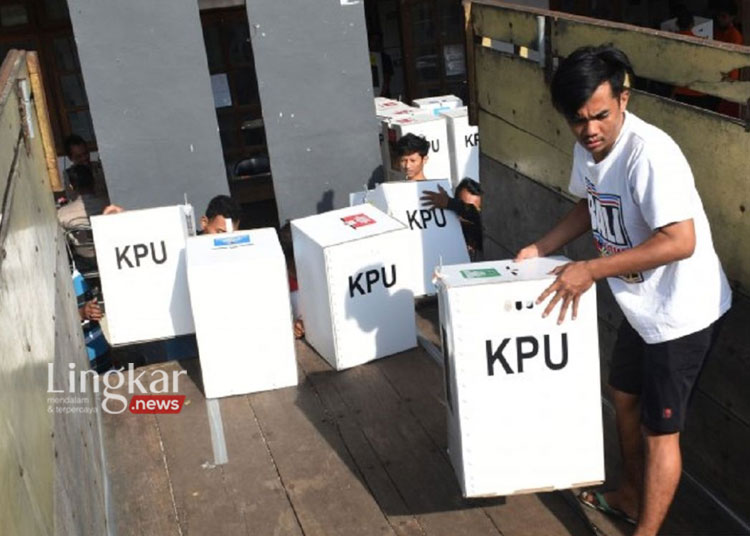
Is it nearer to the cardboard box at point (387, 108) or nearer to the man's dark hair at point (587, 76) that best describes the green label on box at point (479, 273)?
the man's dark hair at point (587, 76)

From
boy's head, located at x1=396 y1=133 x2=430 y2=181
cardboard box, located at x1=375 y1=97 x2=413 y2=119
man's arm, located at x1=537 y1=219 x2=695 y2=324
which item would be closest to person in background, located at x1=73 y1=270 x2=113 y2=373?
boy's head, located at x1=396 y1=133 x2=430 y2=181

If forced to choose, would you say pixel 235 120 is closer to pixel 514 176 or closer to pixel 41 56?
pixel 41 56

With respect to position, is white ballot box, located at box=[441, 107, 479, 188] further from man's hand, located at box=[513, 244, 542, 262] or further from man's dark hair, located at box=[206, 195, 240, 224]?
man's hand, located at box=[513, 244, 542, 262]

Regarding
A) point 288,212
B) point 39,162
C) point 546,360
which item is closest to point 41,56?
point 288,212

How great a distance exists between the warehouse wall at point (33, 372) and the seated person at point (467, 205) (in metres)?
2.69

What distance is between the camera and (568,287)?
11.8ft

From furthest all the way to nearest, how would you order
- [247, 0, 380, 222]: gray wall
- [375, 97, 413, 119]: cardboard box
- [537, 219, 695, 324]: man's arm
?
[375, 97, 413, 119]: cardboard box
[247, 0, 380, 222]: gray wall
[537, 219, 695, 324]: man's arm

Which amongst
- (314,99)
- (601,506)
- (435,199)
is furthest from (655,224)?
(314,99)

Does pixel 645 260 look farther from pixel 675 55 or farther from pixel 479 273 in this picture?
pixel 675 55

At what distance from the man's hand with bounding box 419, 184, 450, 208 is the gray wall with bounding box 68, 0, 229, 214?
1880 mm

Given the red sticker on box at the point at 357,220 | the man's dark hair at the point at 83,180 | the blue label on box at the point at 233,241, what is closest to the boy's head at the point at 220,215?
the blue label on box at the point at 233,241

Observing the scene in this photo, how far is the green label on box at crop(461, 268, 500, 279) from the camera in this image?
12.7 feet

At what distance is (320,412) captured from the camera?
5.21 meters

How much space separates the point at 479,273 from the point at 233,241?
2.12 m
